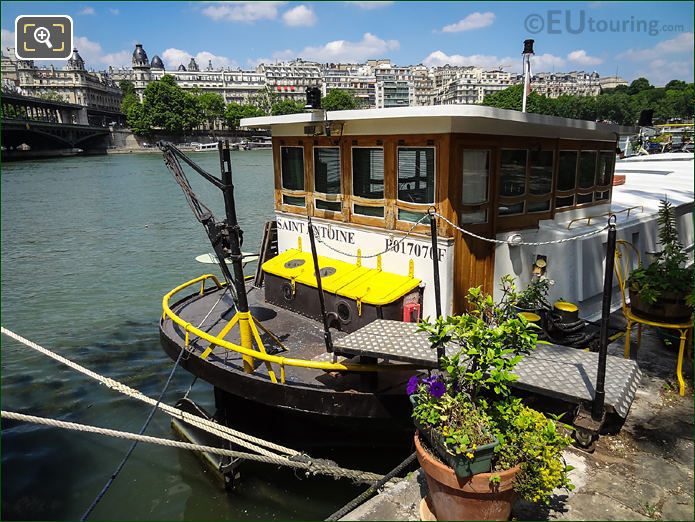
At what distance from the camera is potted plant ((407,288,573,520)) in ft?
11.5

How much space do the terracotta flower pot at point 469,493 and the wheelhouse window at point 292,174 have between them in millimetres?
6067

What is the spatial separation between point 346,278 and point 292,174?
2511 mm

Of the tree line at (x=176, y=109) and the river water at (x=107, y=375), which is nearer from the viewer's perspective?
the river water at (x=107, y=375)

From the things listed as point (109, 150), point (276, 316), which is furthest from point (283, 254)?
point (109, 150)

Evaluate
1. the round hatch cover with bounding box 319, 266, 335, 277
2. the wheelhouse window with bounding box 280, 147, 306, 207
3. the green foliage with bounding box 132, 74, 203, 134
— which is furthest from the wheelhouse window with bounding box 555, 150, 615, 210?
the green foliage with bounding box 132, 74, 203, 134

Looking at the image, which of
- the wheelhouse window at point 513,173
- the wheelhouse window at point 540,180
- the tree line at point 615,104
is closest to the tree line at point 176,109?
the tree line at point 615,104

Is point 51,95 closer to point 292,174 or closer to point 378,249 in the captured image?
point 292,174

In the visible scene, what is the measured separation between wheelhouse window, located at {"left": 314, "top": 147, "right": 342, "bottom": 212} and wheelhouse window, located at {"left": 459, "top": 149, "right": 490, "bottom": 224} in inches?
86.5

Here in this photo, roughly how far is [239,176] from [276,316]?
1667 inches

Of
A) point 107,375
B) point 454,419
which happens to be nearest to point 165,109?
point 107,375

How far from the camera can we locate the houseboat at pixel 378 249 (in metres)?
6.17

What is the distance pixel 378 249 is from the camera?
7777 millimetres

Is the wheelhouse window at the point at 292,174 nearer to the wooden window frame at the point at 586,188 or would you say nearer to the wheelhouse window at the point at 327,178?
the wheelhouse window at the point at 327,178

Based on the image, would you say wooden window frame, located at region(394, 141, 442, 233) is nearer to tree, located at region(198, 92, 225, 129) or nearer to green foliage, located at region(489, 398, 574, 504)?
green foliage, located at region(489, 398, 574, 504)
